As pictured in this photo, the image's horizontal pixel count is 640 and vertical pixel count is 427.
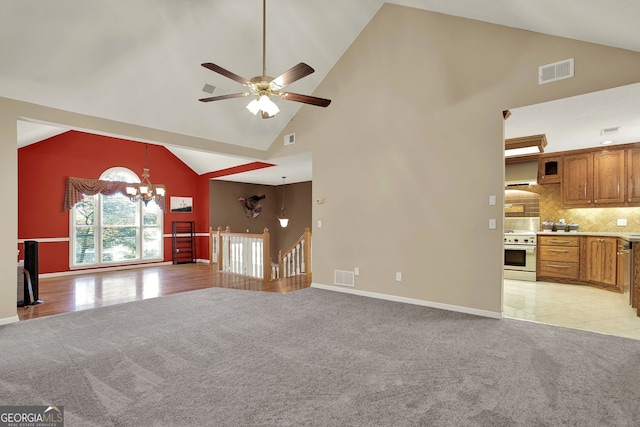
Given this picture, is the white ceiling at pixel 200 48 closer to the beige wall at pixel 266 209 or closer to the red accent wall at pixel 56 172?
the red accent wall at pixel 56 172

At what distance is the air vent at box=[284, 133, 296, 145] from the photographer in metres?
6.19

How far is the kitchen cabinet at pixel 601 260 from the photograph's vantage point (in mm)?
5250

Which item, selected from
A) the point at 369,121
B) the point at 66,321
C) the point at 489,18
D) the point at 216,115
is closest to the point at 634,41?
the point at 489,18

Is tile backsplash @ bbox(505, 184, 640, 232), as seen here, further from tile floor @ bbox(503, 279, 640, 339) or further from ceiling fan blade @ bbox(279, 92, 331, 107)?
ceiling fan blade @ bbox(279, 92, 331, 107)

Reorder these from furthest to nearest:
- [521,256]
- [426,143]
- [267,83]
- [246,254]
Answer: [246,254], [521,256], [426,143], [267,83]

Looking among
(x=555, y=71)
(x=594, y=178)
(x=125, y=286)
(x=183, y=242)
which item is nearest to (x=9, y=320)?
(x=125, y=286)

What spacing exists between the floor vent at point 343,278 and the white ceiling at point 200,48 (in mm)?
3219

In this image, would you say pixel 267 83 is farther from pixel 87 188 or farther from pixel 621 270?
pixel 87 188

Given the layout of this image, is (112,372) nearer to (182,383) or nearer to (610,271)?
(182,383)

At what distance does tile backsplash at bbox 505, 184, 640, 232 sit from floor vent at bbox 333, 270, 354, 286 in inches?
166

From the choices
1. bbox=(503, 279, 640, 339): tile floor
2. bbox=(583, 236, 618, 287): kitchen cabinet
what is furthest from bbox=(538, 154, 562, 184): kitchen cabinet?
bbox=(503, 279, 640, 339): tile floor

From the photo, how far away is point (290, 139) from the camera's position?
6.25 metres

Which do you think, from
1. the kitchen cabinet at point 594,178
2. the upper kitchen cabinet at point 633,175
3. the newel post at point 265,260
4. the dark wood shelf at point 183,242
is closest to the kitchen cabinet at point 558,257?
the kitchen cabinet at point 594,178

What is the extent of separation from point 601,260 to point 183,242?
10.2 meters
